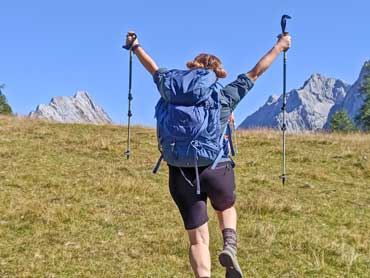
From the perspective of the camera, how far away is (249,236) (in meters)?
8.22

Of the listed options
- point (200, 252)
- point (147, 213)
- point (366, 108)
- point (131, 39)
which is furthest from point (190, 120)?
point (366, 108)

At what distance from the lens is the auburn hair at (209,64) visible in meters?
4.69

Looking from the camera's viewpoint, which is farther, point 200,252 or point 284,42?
point 284,42

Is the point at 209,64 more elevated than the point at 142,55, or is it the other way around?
the point at 142,55

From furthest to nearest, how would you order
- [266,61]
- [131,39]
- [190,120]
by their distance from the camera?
[131,39], [266,61], [190,120]

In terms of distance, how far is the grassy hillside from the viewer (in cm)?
677

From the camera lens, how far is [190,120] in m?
4.21

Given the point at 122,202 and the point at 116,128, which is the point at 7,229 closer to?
the point at 122,202

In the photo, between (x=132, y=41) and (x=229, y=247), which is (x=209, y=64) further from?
(x=229, y=247)

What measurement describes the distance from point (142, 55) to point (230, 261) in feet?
7.14

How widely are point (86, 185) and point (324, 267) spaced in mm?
6807

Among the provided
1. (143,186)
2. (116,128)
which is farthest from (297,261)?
(116,128)

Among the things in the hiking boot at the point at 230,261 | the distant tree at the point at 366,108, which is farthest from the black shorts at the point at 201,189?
the distant tree at the point at 366,108

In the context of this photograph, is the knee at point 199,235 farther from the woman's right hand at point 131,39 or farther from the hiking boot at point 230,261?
the woman's right hand at point 131,39
